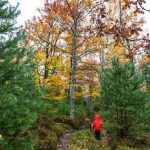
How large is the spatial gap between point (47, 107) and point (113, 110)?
277 inches

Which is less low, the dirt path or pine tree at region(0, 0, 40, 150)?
pine tree at region(0, 0, 40, 150)

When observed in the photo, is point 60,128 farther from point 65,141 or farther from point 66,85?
point 66,85

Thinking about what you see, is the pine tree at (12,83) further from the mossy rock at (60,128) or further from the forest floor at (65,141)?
the mossy rock at (60,128)

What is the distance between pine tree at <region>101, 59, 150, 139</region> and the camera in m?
16.9

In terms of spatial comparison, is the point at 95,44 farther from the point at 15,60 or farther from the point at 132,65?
the point at 15,60

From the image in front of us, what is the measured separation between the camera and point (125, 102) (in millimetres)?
17125

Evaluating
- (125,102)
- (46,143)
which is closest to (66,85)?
(125,102)

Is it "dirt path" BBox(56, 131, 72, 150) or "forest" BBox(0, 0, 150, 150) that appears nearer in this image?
"forest" BBox(0, 0, 150, 150)

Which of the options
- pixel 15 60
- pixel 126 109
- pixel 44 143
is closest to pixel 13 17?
pixel 15 60

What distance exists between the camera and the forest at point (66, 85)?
6745 millimetres

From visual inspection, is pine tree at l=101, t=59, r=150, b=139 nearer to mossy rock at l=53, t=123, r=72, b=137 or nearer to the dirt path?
the dirt path

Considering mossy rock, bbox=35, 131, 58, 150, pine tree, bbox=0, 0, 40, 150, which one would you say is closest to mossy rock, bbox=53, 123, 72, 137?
mossy rock, bbox=35, 131, 58, 150

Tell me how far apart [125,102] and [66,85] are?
757 centimetres

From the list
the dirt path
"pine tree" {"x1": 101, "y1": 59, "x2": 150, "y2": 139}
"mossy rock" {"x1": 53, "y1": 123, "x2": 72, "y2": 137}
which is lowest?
the dirt path
